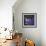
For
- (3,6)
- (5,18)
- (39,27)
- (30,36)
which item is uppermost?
(3,6)

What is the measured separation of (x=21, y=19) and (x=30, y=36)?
0.97m

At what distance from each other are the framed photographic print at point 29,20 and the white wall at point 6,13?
1.35 m

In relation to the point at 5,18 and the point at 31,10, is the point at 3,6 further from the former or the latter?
the point at 31,10

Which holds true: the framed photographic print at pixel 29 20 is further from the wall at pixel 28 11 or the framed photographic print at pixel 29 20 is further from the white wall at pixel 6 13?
the white wall at pixel 6 13

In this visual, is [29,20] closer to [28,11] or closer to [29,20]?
[29,20]

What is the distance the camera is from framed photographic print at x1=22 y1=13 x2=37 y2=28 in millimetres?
5969

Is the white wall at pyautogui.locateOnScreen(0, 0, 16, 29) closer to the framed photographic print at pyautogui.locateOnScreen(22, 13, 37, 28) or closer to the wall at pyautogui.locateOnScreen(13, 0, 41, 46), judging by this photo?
the wall at pyautogui.locateOnScreen(13, 0, 41, 46)

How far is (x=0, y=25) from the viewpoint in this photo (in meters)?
4.73

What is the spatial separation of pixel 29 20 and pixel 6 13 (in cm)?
162

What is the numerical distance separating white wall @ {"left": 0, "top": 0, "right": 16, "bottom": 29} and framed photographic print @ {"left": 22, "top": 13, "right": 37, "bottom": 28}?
4.43 ft

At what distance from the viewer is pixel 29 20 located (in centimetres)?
600

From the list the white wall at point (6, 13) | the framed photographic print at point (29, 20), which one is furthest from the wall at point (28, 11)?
the white wall at point (6, 13)

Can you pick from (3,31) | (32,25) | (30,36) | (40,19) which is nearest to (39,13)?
(40,19)

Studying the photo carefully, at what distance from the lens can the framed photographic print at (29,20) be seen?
597 centimetres
